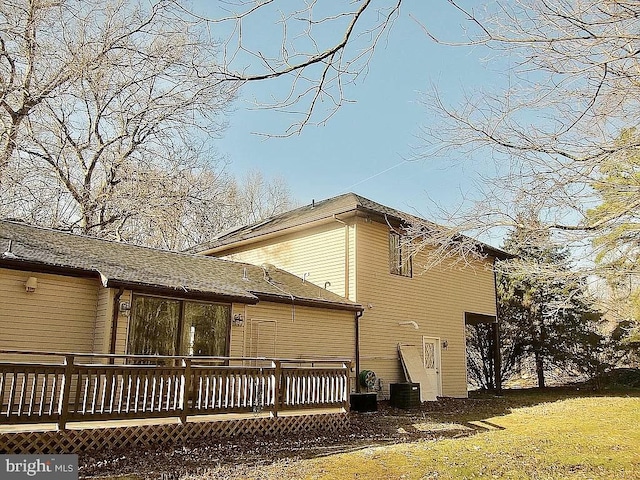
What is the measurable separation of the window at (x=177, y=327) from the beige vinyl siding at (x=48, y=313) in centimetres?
91

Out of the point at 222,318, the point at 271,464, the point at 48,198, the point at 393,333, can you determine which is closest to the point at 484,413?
the point at 393,333

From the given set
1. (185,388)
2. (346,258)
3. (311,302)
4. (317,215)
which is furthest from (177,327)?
(317,215)

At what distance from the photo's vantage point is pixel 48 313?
9.60 m

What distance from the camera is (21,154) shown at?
1644 cm

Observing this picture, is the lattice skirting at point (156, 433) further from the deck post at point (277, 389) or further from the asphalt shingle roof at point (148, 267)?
the asphalt shingle roof at point (148, 267)

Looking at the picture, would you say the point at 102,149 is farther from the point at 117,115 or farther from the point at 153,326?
the point at 153,326

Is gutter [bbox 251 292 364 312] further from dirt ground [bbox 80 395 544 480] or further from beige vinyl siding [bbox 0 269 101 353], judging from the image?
beige vinyl siding [bbox 0 269 101 353]

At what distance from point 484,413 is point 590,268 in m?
7.22

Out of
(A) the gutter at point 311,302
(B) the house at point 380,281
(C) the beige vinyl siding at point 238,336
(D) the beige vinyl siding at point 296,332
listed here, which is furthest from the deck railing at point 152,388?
(B) the house at point 380,281

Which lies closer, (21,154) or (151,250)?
(151,250)

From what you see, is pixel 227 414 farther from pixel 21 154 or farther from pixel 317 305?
pixel 21 154

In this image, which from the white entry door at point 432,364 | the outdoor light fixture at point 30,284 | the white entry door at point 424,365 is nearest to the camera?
the outdoor light fixture at point 30,284

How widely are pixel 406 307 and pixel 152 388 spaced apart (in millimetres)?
9773

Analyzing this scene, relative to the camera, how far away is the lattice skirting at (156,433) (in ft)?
21.3
